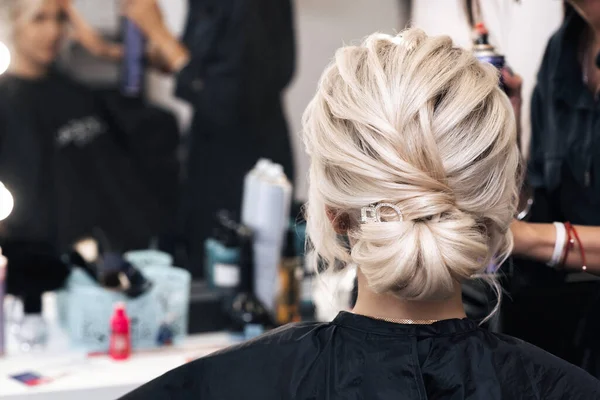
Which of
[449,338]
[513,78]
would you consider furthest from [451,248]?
[513,78]

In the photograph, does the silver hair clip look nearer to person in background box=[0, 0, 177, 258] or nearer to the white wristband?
the white wristband

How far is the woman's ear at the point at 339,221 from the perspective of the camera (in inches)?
47.3

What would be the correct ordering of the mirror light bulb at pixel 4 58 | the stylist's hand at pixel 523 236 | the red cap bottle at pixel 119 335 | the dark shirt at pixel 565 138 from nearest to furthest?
the stylist's hand at pixel 523 236 → the dark shirt at pixel 565 138 → the red cap bottle at pixel 119 335 → the mirror light bulb at pixel 4 58

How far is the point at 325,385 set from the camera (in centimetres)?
114

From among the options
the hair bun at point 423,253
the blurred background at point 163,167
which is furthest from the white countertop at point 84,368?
the hair bun at point 423,253

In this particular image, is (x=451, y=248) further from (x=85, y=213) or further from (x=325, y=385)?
(x=85, y=213)

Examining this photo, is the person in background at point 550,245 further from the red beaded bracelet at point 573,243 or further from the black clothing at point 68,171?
the black clothing at point 68,171

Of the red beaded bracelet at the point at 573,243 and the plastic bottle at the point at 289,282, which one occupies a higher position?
the red beaded bracelet at the point at 573,243

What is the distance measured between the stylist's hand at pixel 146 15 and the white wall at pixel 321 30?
1.50 feet

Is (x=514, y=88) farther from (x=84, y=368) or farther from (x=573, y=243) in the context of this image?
(x=84, y=368)

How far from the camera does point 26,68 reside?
2100 mm

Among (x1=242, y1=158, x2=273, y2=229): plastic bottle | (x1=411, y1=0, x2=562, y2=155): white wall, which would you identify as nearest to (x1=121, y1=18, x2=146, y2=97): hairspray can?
(x1=242, y1=158, x2=273, y2=229): plastic bottle

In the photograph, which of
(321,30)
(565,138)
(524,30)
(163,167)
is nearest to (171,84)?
(163,167)

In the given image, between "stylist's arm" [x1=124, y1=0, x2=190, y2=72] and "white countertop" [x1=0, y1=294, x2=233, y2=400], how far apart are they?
0.86 m
